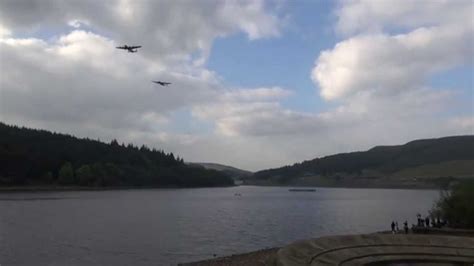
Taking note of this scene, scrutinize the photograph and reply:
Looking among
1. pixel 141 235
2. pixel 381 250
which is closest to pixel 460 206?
pixel 381 250

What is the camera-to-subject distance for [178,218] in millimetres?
98062

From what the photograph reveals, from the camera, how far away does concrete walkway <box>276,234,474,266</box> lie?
86.1 feet

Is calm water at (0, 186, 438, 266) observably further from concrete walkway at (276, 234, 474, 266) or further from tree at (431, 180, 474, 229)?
concrete walkway at (276, 234, 474, 266)

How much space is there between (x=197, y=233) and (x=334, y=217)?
3903 centimetres

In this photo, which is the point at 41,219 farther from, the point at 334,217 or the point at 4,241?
the point at 334,217

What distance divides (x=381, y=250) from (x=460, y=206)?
2834cm

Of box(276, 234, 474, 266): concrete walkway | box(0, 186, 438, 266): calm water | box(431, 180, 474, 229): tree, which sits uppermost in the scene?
box(431, 180, 474, 229): tree

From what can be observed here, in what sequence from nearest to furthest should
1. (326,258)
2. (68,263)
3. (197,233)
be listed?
(326,258) < (68,263) < (197,233)

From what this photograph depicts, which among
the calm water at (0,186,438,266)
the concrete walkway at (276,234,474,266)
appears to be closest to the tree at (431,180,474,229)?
the calm water at (0,186,438,266)

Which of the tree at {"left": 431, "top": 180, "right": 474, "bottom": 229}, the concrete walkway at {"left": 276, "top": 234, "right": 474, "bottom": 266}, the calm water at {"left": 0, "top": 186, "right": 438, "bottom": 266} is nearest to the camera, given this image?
the concrete walkway at {"left": 276, "top": 234, "right": 474, "bottom": 266}

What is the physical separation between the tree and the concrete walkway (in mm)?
23428

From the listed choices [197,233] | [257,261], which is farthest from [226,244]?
[257,261]

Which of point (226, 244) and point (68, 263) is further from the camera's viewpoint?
point (226, 244)

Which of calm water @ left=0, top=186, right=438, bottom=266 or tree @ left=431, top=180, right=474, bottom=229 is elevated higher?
tree @ left=431, top=180, right=474, bottom=229
